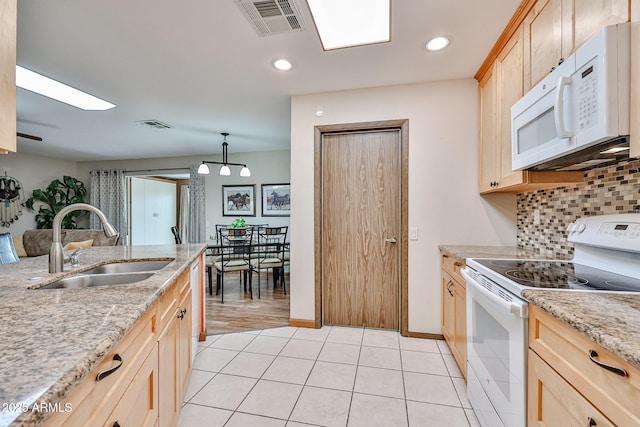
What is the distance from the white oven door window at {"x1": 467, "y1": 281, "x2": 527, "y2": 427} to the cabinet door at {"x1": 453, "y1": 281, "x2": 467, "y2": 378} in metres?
0.26

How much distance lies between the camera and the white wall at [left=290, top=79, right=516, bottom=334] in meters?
2.53

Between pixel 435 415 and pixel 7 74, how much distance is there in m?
2.51

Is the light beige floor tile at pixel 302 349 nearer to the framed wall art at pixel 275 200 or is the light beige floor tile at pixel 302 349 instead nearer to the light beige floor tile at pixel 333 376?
the light beige floor tile at pixel 333 376

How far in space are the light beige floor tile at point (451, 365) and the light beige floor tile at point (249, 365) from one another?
135cm

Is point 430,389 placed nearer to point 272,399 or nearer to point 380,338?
point 380,338

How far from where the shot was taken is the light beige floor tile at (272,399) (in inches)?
65.4

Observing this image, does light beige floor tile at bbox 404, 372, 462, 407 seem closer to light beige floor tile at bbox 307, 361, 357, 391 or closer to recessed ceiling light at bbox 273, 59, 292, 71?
light beige floor tile at bbox 307, 361, 357, 391

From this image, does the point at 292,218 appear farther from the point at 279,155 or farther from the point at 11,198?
the point at 11,198

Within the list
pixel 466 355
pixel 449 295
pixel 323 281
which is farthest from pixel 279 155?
pixel 466 355

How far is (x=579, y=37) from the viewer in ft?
4.13

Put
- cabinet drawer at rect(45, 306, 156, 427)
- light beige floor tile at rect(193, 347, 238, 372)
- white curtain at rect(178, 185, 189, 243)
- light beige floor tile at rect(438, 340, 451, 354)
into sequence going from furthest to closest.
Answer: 1. white curtain at rect(178, 185, 189, 243)
2. light beige floor tile at rect(438, 340, 451, 354)
3. light beige floor tile at rect(193, 347, 238, 372)
4. cabinet drawer at rect(45, 306, 156, 427)

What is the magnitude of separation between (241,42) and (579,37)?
1924 mm


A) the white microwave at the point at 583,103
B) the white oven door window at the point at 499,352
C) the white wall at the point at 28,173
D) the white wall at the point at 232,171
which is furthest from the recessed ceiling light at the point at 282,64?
the white wall at the point at 28,173

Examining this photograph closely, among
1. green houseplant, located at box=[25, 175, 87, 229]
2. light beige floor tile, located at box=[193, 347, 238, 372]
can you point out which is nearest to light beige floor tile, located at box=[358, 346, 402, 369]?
light beige floor tile, located at box=[193, 347, 238, 372]
